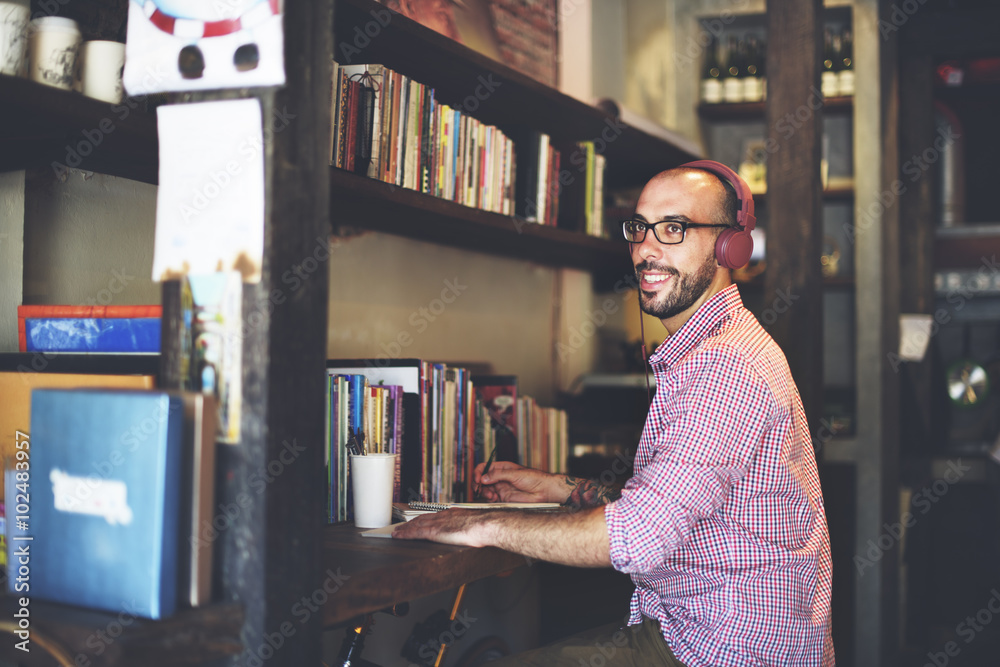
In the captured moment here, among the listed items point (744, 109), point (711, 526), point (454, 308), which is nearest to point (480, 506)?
point (711, 526)

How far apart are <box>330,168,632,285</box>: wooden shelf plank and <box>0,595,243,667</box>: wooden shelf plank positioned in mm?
965

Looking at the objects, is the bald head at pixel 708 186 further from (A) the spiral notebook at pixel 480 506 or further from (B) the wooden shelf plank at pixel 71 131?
(B) the wooden shelf plank at pixel 71 131

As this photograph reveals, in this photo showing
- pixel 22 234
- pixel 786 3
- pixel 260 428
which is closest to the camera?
pixel 260 428

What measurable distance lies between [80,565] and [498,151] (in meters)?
1.63

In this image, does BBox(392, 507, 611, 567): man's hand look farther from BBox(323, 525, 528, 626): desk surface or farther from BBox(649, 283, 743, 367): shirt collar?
BBox(649, 283, 743, 367): shirt collar

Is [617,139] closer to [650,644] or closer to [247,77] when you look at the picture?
[650,644]

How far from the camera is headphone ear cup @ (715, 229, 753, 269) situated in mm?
1816

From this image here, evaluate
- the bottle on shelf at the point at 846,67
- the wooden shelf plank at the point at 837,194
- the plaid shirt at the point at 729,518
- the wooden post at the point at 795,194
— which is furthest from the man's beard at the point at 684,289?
the bottle on shelf at the point at 846,67

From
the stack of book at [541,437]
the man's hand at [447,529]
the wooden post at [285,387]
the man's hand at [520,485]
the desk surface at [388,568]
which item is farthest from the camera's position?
the stack of book at [541,437]

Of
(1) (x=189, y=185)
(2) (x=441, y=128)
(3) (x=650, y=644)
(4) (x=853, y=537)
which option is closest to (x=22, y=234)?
(1) (x=189, y=185)

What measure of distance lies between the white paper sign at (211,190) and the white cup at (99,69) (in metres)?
0.34

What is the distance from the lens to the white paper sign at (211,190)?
3.52ft

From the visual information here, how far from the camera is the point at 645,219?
6.17ft

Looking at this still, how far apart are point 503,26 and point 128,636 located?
104 inches
